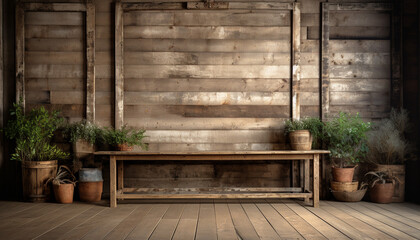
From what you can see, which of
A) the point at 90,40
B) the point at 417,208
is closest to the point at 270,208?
the point at 417,208

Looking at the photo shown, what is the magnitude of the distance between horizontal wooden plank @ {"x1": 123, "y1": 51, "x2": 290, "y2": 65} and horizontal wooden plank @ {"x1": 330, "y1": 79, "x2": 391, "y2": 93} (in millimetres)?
823

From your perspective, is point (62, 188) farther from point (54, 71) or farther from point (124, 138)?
point (54, 71)

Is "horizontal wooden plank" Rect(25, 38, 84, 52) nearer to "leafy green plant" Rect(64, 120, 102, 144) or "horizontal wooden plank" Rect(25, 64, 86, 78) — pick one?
"horizontal wooden plank" Rect(25, 64, 86, 78)

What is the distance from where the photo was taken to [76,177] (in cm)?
448

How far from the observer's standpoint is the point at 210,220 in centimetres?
328

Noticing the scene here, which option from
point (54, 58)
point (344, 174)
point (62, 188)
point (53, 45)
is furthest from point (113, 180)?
point (344, 174)

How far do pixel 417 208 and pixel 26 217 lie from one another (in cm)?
452

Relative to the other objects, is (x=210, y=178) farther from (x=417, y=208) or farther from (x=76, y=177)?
(x=417, y=208)

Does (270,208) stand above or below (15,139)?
below

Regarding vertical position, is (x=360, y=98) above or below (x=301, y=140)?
above

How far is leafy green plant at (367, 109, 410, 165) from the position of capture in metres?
4.19

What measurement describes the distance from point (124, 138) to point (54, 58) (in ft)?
5.43

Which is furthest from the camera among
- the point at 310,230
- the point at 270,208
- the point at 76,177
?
the point at 76,177

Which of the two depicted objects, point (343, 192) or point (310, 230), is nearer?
point (310, 230)
